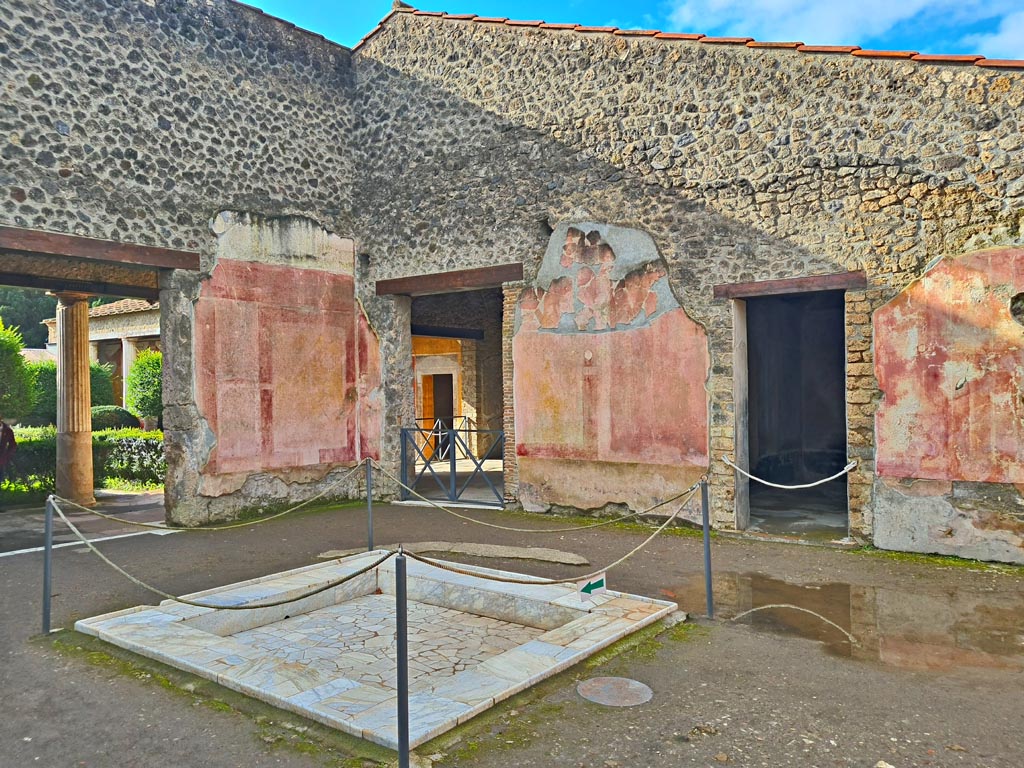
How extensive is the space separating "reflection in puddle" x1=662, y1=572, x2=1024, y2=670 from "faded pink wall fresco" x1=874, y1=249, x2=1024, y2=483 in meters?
1.41

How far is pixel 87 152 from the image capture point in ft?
26.3

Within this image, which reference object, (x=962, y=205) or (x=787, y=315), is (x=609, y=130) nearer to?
(x=962, y=205)

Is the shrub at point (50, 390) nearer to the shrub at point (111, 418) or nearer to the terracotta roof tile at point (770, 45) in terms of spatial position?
the shrub at point (111, 418)

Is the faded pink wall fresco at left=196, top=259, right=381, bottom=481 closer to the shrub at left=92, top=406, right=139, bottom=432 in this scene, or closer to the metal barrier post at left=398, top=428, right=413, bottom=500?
the metal barrier post at left=398, top=428, right=413, bottom=500

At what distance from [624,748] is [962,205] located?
18.9ft

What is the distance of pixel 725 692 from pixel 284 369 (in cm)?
714

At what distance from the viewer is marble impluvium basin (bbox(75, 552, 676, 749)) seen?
3854 millimetres

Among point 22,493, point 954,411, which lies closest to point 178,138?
point 22,493

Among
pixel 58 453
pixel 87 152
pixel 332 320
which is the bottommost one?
pixel 58 453

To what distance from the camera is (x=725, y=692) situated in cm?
398

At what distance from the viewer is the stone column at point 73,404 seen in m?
11.6

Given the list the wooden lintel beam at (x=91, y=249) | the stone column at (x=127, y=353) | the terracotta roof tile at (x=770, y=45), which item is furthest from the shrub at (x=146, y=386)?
the terracotta roof tile at (x=770, y=45)

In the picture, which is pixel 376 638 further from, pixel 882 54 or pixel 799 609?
pixel 882 54

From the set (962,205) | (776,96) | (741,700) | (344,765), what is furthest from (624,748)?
(776,96)
